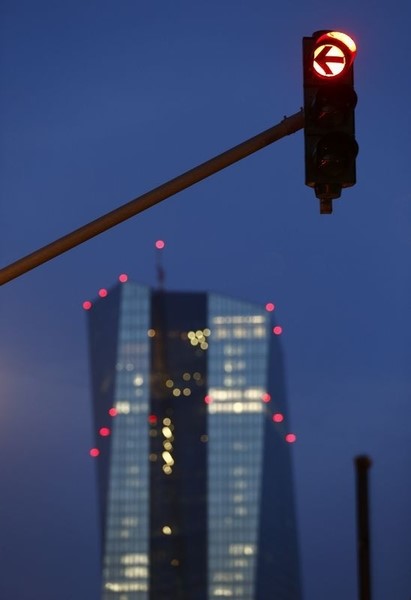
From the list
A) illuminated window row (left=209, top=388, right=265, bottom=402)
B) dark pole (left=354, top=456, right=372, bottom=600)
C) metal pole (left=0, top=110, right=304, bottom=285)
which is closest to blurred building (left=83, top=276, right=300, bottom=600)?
illuminated window row (left=209, top=388, right=265, bottom=402)

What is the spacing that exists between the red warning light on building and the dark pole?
4.10 meters

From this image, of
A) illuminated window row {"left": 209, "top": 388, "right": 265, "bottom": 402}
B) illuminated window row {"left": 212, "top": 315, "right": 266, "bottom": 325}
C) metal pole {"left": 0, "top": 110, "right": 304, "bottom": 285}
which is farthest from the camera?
illuminated window row {"left": 212, "top": 315, "right": 266, "bottom": 325}

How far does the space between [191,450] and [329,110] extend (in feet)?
247

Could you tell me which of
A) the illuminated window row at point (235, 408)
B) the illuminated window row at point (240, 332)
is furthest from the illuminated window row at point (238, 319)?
the illuminated window row at point (235, 408)

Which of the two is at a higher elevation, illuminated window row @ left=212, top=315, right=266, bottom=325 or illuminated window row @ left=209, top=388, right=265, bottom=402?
illuminated window row @ left=212, top=315, right=266, bottom=325

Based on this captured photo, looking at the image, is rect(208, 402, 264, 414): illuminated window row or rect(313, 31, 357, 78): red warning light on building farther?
rect(208, 402, 264, 414): illuminated window row

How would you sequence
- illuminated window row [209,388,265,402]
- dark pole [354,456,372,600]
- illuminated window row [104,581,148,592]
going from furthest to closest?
illuminated window row [209,388,265,402] → illuminated window row [104,581,148,592] → dark pole [354,456,372,600]

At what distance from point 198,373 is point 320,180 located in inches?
2989

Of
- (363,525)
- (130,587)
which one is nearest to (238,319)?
(130,587)

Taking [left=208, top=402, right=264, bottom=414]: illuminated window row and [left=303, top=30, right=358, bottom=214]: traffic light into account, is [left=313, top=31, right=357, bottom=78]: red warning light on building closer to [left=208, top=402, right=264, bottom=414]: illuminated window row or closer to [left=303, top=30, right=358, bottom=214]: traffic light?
[left=303, top=30, right=358, bottom=214]: traffic light

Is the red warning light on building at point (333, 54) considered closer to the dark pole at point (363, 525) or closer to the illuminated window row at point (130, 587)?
the dark pole at point (363, 525)

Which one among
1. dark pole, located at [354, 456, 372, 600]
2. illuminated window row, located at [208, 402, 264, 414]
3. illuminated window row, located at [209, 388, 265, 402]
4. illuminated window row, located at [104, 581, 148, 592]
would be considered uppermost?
illuminated window row, located at [209, 388, 265, 402]

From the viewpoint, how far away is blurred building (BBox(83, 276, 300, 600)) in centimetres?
7781

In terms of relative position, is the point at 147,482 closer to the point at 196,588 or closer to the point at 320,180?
the point at 196,588
